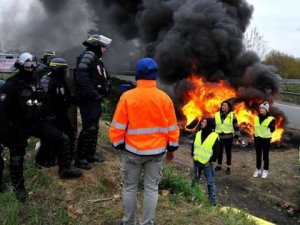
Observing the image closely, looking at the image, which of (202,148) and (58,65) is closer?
(58,65)

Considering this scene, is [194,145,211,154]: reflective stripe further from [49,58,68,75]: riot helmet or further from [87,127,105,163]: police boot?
[49,58,68,75]: riot helmet

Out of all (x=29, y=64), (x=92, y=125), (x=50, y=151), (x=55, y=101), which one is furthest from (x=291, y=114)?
(x=29, y=64)

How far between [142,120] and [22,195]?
1847 mm

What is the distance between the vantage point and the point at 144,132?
3.93 m

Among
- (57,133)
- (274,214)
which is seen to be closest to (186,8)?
(274,214)

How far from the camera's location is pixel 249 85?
15703 millimetres

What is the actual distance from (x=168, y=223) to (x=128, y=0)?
62.2 feet

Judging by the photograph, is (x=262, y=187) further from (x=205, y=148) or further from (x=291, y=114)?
(x=291, y=114)

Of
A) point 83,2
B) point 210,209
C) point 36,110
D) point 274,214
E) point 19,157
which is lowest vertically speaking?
point 274,214

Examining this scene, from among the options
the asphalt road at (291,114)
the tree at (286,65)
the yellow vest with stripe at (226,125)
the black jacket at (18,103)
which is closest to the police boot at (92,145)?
the black jacket at (18,103)

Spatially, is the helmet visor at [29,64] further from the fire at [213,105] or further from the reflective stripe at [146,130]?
the fire at [213,105]

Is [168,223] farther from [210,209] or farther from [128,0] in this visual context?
[128,0]

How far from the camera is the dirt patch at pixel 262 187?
722 cm

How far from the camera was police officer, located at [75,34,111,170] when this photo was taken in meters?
5.28
